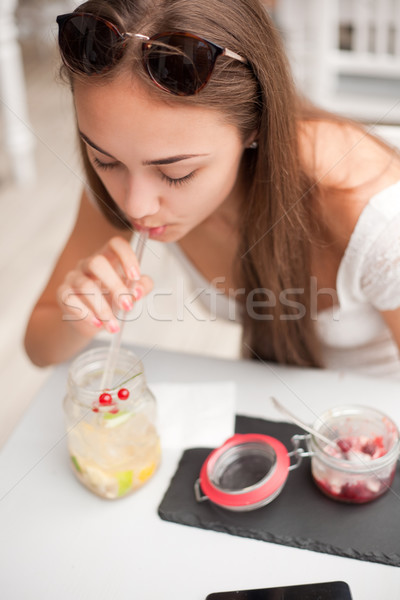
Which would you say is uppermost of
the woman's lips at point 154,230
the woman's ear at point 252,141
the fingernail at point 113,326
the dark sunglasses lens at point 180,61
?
the dark sunglasses lens at point 180,61

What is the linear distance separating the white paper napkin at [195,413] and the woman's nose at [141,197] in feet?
0.91

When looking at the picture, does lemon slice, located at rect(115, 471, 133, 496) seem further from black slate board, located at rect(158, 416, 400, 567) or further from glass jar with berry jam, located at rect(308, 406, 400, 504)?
glass jar with berry jam, located at rect(308, 406, 400, 504)

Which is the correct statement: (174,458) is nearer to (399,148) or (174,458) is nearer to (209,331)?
(399,148)

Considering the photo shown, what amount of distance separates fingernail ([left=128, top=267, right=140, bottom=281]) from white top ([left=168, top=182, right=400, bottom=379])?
290 mm

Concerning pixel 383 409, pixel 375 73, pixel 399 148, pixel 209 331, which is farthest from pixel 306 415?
pixel 375 73

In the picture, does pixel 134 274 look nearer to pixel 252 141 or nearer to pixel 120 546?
pixel 252 141

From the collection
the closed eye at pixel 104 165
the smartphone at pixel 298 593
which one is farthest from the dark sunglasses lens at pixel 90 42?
the smartphone at pixel 298 593

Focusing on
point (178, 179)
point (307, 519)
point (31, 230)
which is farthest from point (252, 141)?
point (31, 230)

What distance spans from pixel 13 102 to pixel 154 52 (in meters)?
2.22

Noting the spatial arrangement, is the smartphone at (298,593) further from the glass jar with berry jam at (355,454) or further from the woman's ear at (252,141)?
the woman's ear at (252,141)

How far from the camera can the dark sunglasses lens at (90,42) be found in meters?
0.71

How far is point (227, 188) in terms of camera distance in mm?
867

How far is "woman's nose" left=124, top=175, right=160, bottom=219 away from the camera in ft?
2.53

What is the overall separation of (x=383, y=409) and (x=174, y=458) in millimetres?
290
